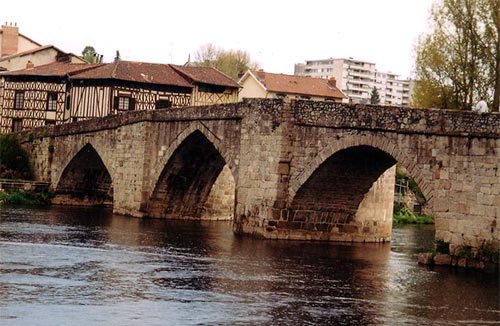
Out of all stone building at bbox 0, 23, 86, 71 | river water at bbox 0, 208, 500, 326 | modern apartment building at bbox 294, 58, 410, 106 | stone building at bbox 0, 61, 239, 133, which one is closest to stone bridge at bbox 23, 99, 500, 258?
river water at bbox 0, 208, 500, 326

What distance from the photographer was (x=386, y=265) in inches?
947

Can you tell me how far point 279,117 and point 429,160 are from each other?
5.26 metres

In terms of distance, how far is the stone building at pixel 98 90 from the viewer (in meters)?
47.9

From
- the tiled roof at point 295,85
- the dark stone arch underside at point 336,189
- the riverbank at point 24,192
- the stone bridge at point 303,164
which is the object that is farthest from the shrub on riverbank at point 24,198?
the tiled roof at point 295,85

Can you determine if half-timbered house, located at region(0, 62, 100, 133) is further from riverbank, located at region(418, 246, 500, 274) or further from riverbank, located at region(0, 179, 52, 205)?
riverbank, located at region(418, 246, 500, 274)

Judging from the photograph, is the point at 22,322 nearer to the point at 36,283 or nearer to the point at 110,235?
the point at 36,283

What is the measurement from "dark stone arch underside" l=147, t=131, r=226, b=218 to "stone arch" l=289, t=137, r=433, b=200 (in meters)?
6.97

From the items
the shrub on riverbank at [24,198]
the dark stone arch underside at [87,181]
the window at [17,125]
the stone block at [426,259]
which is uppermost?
the window at [17,125]

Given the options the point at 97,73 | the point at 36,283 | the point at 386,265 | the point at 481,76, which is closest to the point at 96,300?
the point at 36,283

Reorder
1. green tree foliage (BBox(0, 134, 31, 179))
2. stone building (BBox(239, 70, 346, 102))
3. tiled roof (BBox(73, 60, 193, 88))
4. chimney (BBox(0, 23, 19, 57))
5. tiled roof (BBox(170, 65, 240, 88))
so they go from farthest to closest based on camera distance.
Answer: stone building (BBox(239, 70, 346, 102)) → chimney (BBox(0, 23, 19, 57)) → tiled roof (BBox(170, 65, 240, 88)) → tiled roof (BBox(73, 60, 193, 88)) → green tree foliage (BBox(0, 134, 31, 179))

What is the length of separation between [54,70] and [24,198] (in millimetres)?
12054

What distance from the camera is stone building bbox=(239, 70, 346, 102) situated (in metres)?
65.4

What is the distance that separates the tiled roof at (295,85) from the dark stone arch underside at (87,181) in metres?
23.9

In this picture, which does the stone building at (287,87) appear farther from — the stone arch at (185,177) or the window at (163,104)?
the stone arch at (185,177)
